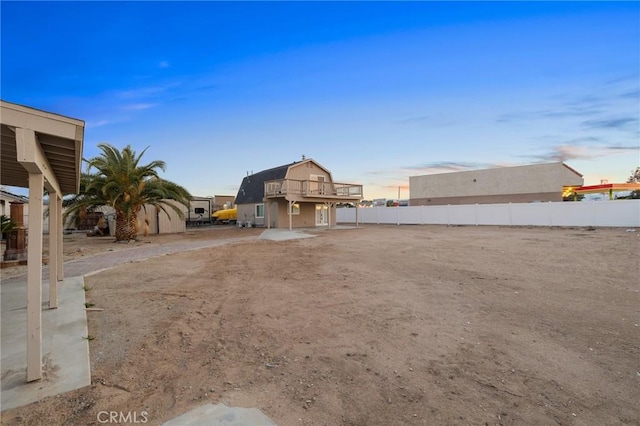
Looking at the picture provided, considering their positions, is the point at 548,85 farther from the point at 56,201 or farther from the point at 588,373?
the point at 56,201

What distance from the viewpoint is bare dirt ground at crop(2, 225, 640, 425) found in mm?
3072

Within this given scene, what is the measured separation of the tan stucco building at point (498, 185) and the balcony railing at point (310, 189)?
2133 cm

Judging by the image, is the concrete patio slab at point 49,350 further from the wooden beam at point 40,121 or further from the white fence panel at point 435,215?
the white fence panel at point 435,215

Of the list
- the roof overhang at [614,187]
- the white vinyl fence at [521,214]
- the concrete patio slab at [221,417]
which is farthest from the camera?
the roof overhang at [614,187]

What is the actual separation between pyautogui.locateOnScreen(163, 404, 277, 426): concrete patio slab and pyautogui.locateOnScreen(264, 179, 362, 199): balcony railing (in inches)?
856

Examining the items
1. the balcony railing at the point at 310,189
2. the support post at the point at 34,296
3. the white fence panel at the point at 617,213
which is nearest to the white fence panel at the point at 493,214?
the white fence panel at the point at 617,213

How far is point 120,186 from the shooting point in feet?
55.9

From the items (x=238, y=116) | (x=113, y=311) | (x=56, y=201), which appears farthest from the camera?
Result: (x=238, y=116)

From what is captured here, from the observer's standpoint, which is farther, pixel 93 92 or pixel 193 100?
pixel 193 100

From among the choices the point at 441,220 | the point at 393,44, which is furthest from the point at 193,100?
→ the point at 441,220

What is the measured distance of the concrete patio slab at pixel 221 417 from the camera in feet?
8.97

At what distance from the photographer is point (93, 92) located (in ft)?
44.7

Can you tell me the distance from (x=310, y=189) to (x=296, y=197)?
67.8 inches

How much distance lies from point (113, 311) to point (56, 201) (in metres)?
2.49
